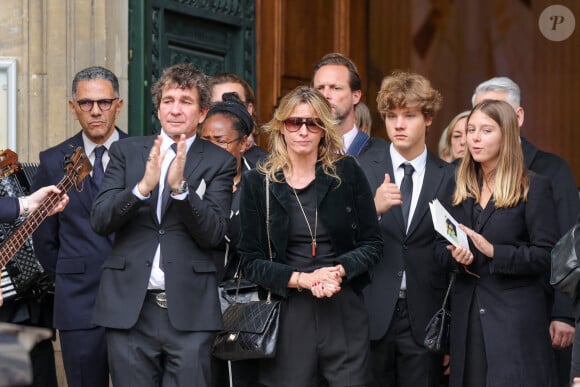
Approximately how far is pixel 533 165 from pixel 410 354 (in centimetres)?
132

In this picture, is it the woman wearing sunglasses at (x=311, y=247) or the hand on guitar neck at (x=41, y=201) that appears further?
the hand on guitar neck at (x=41, y=201)

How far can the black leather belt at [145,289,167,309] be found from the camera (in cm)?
617

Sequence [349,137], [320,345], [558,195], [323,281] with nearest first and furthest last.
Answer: [323,281] < [320,345] < [558,195] < [349,137]

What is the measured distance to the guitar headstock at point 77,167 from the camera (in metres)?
6.80

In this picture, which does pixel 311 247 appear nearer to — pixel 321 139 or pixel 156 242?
pixel 321 139

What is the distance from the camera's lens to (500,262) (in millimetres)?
6426

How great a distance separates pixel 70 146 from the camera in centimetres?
730

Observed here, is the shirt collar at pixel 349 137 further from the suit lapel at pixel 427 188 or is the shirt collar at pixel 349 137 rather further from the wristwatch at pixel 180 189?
the wristwatch at pixel 180 189

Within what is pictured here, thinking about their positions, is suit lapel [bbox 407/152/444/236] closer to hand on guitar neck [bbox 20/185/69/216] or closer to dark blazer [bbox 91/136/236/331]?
dark blazer [bbox 91/136/236/331]

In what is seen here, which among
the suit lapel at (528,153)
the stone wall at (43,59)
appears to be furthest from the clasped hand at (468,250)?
the stone wall at (43,59)

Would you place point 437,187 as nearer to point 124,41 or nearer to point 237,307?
point 237,307

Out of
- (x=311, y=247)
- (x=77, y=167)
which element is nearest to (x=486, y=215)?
(x=311, y=247)

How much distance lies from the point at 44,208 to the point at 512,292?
2443mm

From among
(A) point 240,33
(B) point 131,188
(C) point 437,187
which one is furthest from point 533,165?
(A) point 240,33
